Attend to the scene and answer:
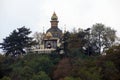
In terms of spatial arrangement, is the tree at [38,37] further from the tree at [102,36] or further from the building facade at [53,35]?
the tree at [102,36]

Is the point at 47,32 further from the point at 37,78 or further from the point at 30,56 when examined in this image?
the point at 37,78

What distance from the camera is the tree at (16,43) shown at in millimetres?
71375

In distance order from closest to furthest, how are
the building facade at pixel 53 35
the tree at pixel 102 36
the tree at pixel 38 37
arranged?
1. the tree at pixel 102 36
2. the building facade at pixel 53 35
3. the tree at pixel 38 37

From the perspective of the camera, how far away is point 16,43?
71625mm

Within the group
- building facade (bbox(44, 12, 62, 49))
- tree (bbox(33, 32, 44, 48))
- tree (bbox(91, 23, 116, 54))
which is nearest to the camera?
tree (bbox(91, 23, 116, 54))

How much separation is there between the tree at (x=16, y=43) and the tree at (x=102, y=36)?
6.69m

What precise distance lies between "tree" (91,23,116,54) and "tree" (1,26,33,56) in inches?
263

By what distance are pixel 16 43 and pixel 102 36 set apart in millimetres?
8740

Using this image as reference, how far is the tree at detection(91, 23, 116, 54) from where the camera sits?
230 feet

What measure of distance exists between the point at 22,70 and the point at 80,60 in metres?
5.21

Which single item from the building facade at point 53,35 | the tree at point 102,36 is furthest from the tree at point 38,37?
→ the tree at point 102,36

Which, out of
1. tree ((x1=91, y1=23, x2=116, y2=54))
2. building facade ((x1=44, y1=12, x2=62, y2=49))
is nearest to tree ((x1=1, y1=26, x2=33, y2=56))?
building facade ((x1=44, y1=12, x2=62, y2=49))

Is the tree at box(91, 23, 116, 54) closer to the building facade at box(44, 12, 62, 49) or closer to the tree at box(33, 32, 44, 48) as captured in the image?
the building facade at box(44, 12, 62, 49)

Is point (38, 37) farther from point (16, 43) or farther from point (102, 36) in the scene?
point (102, 36)
